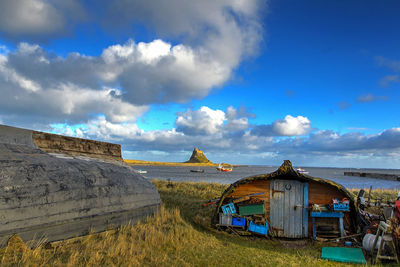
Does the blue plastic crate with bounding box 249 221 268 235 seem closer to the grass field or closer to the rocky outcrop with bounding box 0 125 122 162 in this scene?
the grass field

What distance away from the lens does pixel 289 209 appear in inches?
529

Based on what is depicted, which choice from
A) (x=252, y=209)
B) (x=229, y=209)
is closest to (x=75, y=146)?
(x=229, y=209)

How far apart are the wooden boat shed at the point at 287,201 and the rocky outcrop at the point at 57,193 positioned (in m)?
4.86

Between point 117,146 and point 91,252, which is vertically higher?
point 117,146

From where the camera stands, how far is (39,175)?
9.66 meters

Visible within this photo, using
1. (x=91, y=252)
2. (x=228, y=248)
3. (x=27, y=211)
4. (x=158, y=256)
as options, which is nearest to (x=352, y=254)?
(x=228, y=248)

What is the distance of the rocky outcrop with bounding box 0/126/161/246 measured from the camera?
842 centimetres

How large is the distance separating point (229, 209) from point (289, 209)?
2936 millimetres

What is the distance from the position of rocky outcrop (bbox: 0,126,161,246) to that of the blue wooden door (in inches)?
250

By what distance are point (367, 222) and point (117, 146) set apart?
14764 mm

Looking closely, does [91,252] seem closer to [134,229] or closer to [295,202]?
[134,229]

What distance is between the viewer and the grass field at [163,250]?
26.2 feet

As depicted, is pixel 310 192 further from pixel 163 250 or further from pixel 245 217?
pixel 163 250

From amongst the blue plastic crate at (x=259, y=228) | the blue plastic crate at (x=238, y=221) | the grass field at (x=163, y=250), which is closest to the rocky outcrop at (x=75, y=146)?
the grass field at (x=163, y=250)
